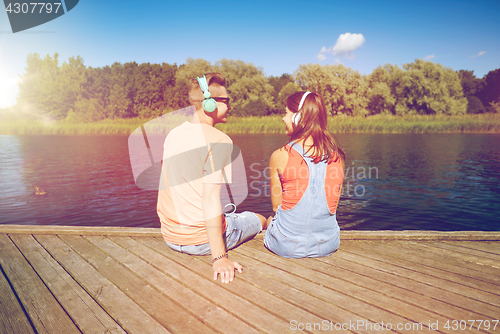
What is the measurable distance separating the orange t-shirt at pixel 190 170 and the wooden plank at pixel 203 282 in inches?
13.7

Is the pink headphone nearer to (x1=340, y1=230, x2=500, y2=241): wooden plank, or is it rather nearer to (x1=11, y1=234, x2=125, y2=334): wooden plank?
(x1=340, y1=230, x2=500, y2=241): wooden plank

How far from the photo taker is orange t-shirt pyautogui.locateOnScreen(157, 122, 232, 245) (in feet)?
7.74

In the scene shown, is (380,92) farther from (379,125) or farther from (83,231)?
(83,231)

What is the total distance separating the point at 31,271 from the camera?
109 inches

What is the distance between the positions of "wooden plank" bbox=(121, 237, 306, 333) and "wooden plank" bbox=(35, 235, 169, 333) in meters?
0.41

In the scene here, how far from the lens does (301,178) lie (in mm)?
2625

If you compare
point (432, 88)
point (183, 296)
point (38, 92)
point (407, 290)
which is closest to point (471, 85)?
point (432, 88)

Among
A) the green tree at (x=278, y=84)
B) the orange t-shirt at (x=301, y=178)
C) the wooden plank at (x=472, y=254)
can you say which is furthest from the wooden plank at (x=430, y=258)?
the green tree at (x=278, y=84)

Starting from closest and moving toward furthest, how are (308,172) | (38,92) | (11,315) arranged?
(11,315)
(308,172)
(38,92)

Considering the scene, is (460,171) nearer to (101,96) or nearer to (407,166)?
(407,166)

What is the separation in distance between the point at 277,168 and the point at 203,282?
1117mm

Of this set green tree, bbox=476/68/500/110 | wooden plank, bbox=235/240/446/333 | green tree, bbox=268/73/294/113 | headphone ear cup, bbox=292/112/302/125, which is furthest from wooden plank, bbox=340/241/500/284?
green tree, bbox=476/68/500/110

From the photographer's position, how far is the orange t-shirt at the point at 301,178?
2625 mm

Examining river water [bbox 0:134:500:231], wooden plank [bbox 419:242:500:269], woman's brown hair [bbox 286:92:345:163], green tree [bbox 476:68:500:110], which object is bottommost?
river water [bbox 0:134:500:231]
